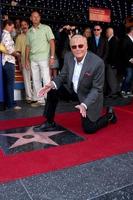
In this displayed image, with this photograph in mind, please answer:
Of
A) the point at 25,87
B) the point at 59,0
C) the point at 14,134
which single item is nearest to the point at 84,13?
the point at 59,0

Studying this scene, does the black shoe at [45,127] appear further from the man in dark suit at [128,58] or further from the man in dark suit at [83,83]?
the man in dark suit at [128,58]

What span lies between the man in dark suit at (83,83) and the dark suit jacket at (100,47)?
217 cm

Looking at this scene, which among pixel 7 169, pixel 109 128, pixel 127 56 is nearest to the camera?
pixel 7 169

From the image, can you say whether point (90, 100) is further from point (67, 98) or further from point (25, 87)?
point (25, 87)

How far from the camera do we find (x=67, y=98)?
3506 mm

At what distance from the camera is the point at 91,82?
10.7 feet

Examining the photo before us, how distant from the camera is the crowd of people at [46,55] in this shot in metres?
4.65

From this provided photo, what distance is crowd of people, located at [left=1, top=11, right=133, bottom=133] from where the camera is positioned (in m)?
4.65

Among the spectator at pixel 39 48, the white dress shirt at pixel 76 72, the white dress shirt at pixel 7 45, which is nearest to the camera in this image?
the white dress shirt at pixel 76 72

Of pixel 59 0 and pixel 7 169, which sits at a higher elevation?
pixel 59 0

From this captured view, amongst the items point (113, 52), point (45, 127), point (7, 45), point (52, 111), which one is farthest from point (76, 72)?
point (113, 52)

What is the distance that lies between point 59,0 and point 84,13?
0.76m

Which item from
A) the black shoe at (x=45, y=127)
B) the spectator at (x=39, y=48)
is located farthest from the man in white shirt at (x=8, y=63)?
the black shoe at (x=45, y=127)

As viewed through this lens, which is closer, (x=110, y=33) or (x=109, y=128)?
(x=109, y=128)
